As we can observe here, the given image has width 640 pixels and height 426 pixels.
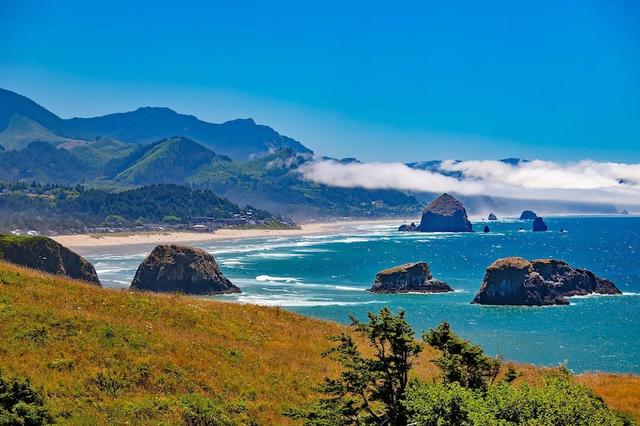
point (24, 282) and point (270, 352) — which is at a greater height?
point (24, 282)

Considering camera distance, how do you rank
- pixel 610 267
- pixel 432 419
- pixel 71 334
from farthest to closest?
pixel 610 267, pixel 71 334, pixel 432 419

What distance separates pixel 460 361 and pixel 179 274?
299 feet

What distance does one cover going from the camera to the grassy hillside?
2214 cm

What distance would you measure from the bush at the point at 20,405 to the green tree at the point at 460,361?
495 inches

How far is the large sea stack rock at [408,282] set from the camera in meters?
116

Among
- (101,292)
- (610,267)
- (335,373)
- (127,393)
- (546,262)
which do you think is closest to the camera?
(127,393)

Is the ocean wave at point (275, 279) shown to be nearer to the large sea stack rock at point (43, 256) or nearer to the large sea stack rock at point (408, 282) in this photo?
the large sea stack rock at point (408, 282)

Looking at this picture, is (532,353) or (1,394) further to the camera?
(532,353)

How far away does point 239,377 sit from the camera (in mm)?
26594

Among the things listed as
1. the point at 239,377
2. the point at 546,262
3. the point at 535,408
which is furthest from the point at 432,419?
the point at 546,262

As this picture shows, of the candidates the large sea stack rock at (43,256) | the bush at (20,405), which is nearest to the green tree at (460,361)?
the bush at (20,405)

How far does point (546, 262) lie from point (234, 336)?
3499 inches

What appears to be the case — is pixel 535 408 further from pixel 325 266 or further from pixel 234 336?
pixel 325 266

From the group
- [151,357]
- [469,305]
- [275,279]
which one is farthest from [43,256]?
[469,305]
